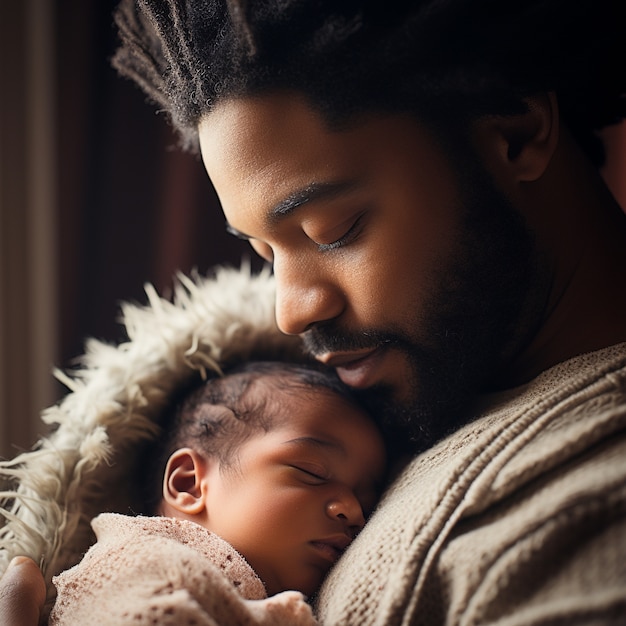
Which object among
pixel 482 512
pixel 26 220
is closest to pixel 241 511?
pixel 482 512

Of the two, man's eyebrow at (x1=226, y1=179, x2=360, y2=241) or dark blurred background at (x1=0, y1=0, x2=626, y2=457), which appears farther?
dark blurred background at (x1=0, y1=0, x2=626, y2=457)

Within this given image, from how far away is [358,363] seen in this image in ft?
3.51

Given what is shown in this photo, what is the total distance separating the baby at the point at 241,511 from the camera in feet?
2.66

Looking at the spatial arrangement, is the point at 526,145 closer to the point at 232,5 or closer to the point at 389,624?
the point at 232,5

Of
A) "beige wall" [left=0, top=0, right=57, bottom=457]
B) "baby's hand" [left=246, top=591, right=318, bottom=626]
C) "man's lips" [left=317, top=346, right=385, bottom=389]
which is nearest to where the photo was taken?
"baby's hand" [left=246, top=591, right=318, bottom=626]

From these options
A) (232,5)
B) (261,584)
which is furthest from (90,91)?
(261,584)

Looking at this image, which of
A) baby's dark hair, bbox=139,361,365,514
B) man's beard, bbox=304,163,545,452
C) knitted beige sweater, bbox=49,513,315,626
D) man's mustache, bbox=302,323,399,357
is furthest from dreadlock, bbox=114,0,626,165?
knitted beige sweater, bbox=49,513,315,626

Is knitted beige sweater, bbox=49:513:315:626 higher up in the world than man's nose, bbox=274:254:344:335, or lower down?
lower down

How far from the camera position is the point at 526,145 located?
1.01 m

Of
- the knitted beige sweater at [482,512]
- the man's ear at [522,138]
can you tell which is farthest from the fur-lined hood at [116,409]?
the man's ear at [522,138]

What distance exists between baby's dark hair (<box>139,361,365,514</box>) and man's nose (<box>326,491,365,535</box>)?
0.15 meters

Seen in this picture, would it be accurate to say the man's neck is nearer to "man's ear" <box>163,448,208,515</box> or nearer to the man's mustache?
the man's mustache

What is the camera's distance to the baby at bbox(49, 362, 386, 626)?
2.66ft

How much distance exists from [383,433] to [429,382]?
173 mm
